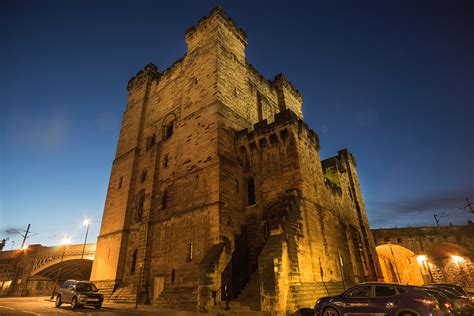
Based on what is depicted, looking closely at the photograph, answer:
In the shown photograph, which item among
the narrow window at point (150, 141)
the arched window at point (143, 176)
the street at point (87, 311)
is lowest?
the street at point (87, 311)

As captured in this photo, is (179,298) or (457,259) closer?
(179,298)

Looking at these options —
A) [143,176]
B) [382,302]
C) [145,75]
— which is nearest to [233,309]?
[382,302]

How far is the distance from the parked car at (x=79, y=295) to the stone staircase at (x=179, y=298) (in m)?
3.00

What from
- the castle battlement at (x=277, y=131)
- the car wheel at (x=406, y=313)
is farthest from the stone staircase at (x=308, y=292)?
the castle battlement at (x=277, y=131)

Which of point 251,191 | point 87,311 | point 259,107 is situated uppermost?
point 259,107

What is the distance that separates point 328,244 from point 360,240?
26.6 ft

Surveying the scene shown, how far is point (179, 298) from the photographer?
1277 centimetres

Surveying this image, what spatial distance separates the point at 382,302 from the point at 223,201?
889 centimetres

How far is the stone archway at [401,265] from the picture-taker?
26219mm

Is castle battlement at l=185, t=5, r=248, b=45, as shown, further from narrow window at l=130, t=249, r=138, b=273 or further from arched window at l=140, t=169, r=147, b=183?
narrow window at l=130, t=249, r=138, b=273

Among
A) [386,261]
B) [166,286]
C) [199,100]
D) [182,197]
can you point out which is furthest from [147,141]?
[386,261]

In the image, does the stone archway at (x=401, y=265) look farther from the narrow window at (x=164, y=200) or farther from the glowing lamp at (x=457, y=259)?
the narrow window at (x=164, y=200)

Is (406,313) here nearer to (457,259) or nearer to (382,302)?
(382,302)

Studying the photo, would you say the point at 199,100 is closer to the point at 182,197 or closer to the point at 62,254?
the point at 182,197
